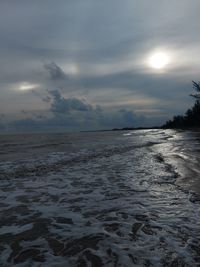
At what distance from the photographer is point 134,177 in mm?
12148

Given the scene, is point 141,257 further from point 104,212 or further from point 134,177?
point 134,177

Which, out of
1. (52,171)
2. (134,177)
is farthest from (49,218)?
(52,171)

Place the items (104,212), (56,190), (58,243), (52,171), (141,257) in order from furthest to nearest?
(52,171)
(56,190)
(104,212)
(58,243)
(141,257)

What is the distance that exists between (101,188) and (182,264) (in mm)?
5923

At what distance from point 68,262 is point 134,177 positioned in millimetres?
7832

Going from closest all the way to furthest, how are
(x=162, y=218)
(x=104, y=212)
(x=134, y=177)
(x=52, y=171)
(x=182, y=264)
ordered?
1. (x=182, y=264)
2. (x=162, y=218)
3. (x=104, y=212)
4. (x=134, y=177)
5. (x=52, y=171)

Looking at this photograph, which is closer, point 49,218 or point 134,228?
point 134,228

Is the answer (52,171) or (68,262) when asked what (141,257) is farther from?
(52,171)

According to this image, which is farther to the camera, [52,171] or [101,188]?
[52,171]

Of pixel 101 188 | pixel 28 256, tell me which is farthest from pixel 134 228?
pixel 101 188

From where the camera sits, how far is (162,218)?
6520 millimetres

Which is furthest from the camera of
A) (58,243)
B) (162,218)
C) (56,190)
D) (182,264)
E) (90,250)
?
(56,190)

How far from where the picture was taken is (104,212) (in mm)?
7184

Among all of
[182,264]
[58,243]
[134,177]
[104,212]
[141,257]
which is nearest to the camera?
[182,264]
